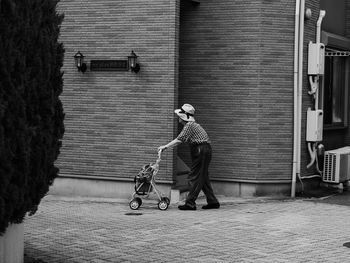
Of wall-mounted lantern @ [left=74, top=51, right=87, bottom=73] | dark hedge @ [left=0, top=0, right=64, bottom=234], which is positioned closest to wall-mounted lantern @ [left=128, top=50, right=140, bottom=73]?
wall-mounted lantern @ [left=74, top=51, right=87, bottom=73]

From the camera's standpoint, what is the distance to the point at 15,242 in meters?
7.62

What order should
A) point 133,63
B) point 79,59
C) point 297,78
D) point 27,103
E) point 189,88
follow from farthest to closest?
point 189,88, point 297,78, point 79,59, point 133,63, point 27,103

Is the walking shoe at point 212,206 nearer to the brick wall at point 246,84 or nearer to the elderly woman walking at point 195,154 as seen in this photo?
the elderly woman walking at point 195,154

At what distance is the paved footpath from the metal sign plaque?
8.42ft

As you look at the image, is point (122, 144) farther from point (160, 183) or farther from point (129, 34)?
point (129, 34)

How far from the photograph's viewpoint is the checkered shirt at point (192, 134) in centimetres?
1224

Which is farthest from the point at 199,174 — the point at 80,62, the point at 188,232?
the point at 80,62

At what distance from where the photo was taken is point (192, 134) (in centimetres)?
1229

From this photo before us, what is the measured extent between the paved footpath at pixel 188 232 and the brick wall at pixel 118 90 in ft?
3.18

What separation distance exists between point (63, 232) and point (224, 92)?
517cm

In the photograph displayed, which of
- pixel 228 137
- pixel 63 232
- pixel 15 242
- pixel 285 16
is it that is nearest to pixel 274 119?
pixel 228 137

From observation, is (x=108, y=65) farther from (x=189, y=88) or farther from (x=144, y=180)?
(x=144, y=180)

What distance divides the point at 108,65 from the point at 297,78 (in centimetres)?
377

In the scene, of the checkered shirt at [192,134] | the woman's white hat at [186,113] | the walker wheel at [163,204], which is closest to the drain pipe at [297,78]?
the checkered shirt at [192,134]
